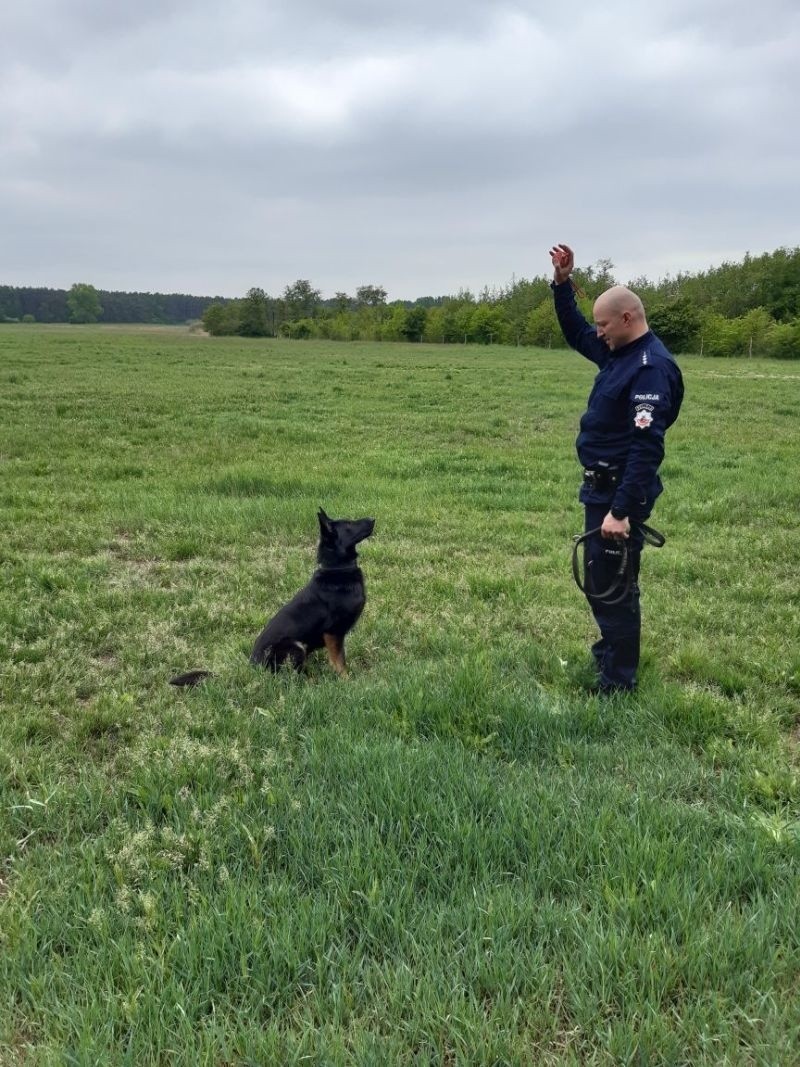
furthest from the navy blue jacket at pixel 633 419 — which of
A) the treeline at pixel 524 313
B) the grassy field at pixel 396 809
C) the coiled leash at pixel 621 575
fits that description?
the treeline at pixel 524 313

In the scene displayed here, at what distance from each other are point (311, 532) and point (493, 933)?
255 inches

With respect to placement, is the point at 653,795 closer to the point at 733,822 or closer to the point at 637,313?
the point at 733,822

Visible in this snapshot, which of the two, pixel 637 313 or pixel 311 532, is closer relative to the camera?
pixel 637 313

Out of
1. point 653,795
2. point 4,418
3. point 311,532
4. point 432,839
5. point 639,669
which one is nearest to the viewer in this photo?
point 432,839

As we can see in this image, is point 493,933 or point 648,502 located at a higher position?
point 648,502

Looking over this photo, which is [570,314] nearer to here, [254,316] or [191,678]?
[191,678]

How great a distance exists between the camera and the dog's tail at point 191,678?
182 inches

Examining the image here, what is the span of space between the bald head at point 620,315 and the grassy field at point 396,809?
219 centimetres

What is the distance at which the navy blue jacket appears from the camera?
3910 mm

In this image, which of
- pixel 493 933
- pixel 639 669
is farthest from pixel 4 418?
pixel 493 933

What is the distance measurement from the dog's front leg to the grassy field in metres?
0.23

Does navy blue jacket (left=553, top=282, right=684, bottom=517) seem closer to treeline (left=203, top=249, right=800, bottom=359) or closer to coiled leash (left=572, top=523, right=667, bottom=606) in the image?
coiled leash (left=572, top=523, right=667, bottom=606)

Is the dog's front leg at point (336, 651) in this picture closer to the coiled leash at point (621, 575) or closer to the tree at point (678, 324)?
the coiled leash at point (621, 575)

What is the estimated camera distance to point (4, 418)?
1617 centimetres
